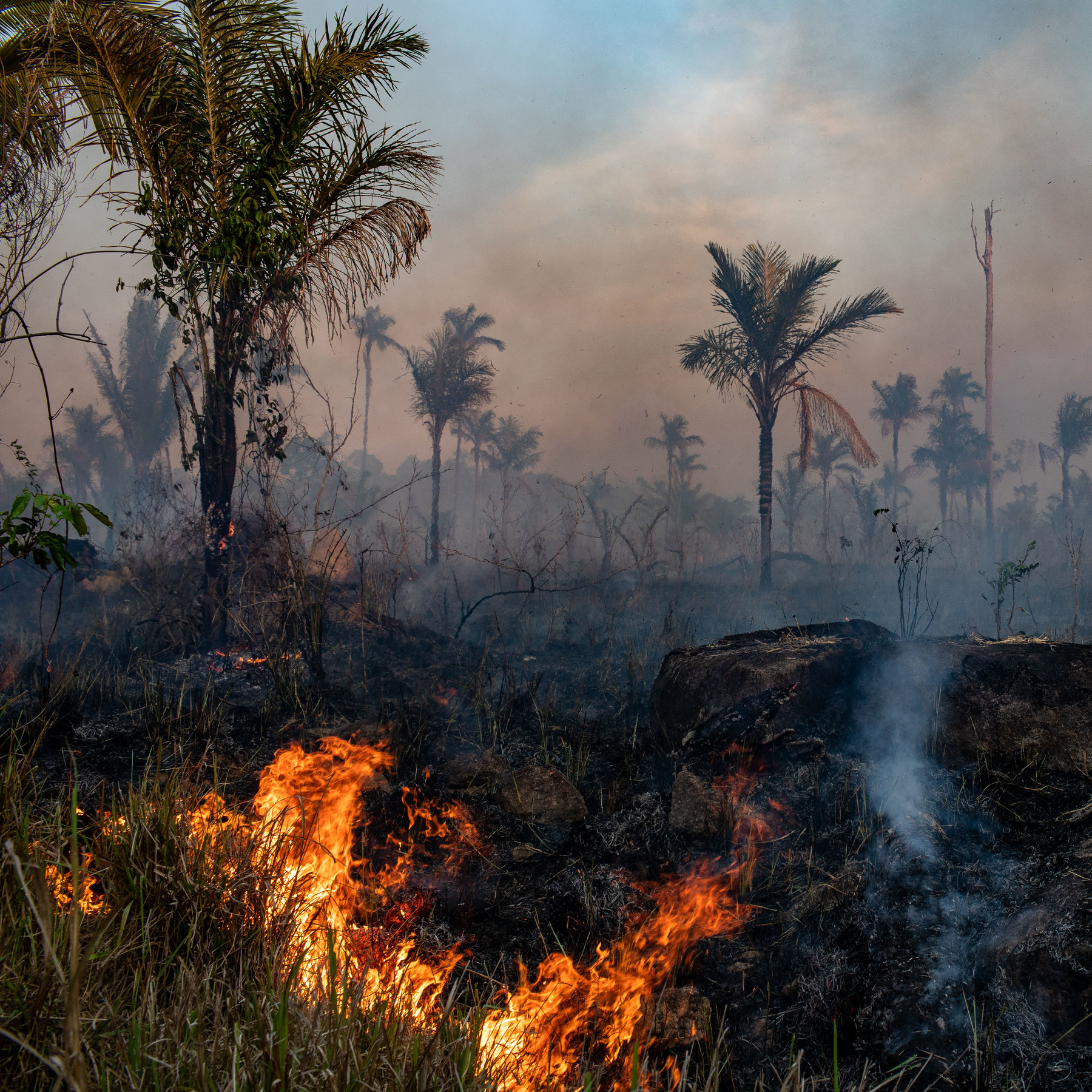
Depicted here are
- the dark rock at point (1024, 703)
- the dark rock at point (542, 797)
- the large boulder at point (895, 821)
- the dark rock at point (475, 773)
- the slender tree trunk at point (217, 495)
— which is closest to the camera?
Result: the large boulder at point (895, 821)

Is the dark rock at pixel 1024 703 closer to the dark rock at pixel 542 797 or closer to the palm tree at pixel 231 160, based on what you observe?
the dark rock at pixel 542 797

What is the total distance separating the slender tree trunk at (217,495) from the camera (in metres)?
7.40

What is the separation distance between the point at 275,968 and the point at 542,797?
2.84 m

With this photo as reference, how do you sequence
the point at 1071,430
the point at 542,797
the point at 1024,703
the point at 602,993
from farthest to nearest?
the point at 1071,430, the point at 542,797, the point at 1024,703, the point at 602,993

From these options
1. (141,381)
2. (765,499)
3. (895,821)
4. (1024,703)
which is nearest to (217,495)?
(895,821)

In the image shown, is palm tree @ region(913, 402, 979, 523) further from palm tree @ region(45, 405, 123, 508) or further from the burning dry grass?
palm tree @ region(45, 405, 123, 508)

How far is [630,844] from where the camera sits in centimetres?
416

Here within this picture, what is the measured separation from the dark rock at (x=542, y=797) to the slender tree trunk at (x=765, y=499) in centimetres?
1157

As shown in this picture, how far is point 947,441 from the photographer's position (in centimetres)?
3403

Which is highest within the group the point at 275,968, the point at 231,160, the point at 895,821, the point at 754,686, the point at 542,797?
the point at 231,160

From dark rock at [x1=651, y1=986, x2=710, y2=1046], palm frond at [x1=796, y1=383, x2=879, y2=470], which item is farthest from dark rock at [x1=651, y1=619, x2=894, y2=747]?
palm frond at [x1=796, y1=383, x2=879, y2=470]

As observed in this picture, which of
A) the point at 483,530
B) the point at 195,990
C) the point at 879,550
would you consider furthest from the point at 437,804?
the point at 483,530

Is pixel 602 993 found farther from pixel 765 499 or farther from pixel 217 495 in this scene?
pixel 765 499

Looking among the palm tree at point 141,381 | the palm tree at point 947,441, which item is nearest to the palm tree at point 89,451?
the palm tree at point 141,381
